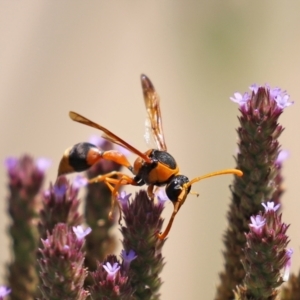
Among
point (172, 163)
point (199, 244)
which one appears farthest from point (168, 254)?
point (172, 163)

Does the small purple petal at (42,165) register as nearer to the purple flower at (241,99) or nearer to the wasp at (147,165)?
the wasp at (147,165)

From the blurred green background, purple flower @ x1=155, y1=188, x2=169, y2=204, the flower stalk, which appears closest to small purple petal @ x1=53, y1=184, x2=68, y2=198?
purple flower @ x1=155, y1=188, x2=169, y2=204

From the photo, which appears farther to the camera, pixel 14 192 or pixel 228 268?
pixel 14 192

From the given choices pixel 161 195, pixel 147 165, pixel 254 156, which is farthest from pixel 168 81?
pixel 254 156

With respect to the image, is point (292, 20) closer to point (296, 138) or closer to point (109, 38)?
point (296, 138)

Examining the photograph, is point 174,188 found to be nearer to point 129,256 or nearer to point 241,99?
point 129,256

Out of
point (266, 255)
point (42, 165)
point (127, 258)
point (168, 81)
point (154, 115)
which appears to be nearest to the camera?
point (266, 255)
